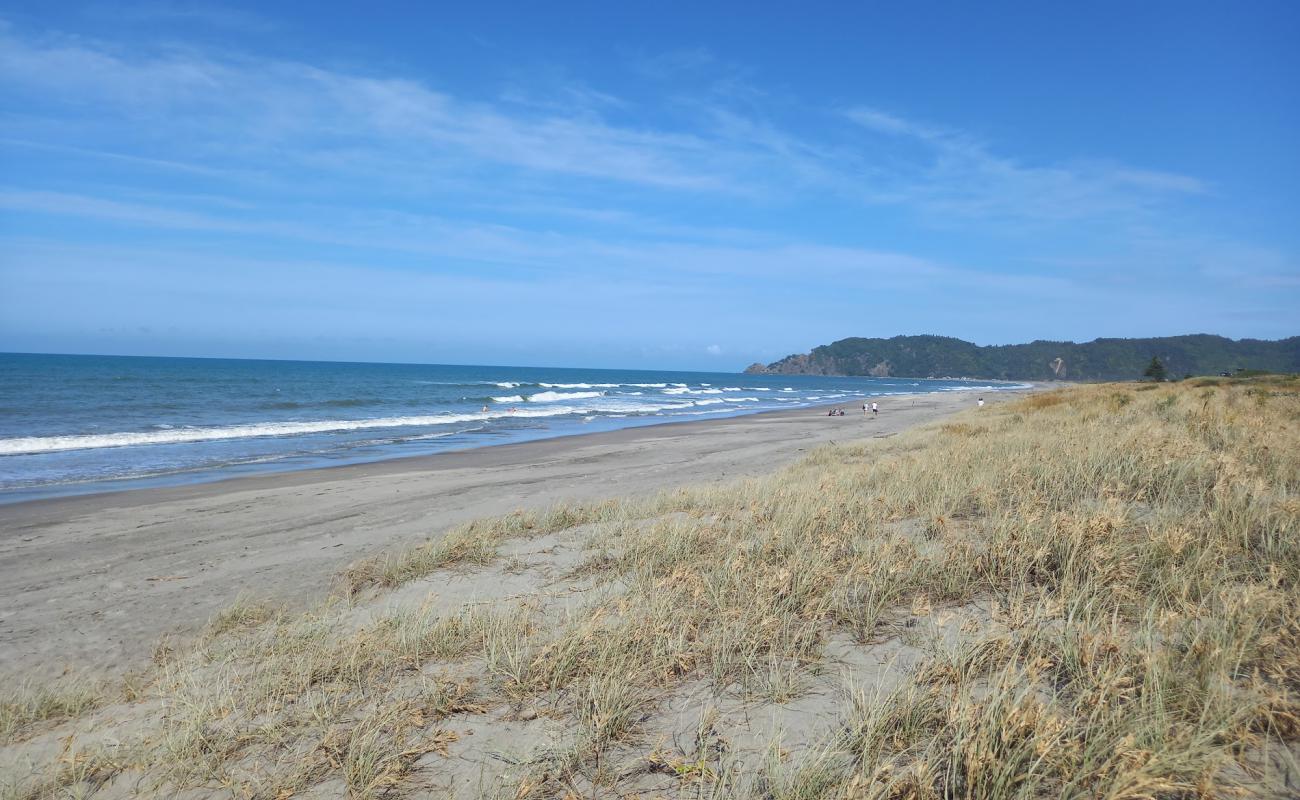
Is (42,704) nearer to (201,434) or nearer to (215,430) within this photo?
(201,434)

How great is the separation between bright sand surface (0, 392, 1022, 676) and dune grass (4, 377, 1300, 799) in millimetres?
1446

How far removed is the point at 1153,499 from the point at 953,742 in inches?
212

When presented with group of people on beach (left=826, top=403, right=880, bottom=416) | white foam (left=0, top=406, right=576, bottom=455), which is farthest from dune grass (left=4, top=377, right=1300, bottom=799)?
group of people on beach (left=826, top=403, right=880, bottom=416)

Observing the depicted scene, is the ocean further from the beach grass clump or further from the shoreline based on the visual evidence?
the beach grass clump

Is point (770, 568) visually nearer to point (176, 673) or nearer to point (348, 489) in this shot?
point (176, 673)

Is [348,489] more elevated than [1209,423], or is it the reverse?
[1209,423]

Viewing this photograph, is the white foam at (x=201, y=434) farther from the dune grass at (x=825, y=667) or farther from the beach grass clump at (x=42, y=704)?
the dune grass at (x=825, y=667)

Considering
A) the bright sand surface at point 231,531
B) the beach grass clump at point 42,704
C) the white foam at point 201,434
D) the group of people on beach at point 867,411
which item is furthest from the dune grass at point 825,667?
the group of people on beach at point 867,411

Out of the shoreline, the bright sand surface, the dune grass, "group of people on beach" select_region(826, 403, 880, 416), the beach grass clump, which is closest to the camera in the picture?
the dune grass

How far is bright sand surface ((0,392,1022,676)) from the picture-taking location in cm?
709

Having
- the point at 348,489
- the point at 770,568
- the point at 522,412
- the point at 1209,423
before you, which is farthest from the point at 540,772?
the point at 522,412

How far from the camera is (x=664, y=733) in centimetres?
336

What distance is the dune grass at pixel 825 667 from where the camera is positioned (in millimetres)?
2746

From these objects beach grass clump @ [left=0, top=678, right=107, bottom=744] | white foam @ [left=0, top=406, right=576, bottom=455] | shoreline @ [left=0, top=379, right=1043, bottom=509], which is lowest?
shoreline @ [left=0, top=379, right=1043, bottom=509]
